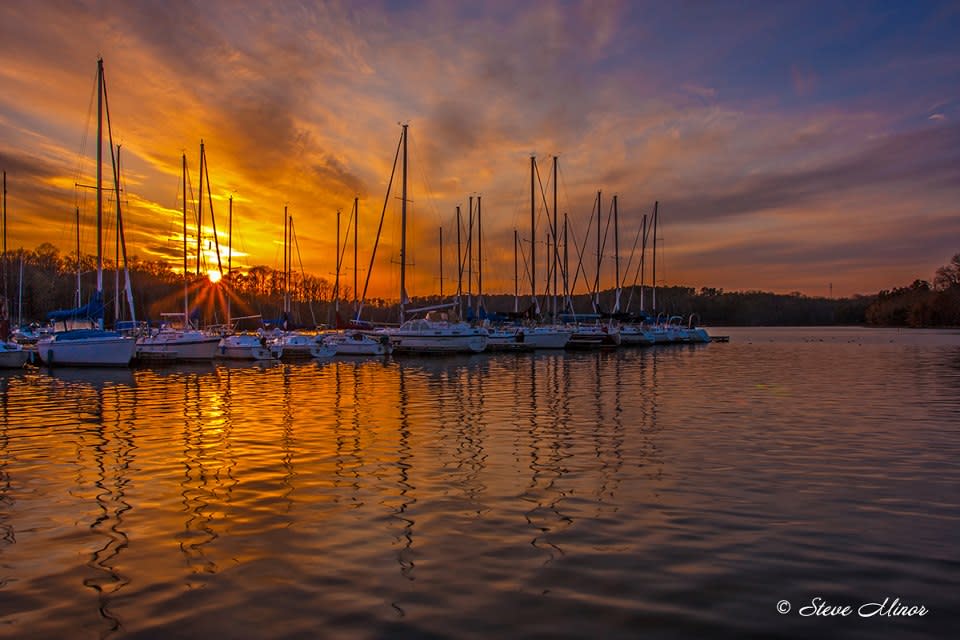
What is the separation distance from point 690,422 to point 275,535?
13.5 m

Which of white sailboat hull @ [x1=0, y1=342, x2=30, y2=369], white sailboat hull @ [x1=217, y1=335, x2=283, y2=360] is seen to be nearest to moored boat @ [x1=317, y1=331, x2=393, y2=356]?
white sailboat hull @ [x1=217, y1=335, x2=283, y2=360]

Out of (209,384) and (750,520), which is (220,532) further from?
(209,384)

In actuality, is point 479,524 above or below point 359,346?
below

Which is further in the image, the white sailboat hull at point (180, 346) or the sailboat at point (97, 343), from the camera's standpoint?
the white sailboat hull at point (180, 346)

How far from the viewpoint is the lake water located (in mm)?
6223

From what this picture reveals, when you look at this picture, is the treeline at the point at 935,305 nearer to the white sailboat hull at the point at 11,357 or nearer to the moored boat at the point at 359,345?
the moored boat at the point at 359,345

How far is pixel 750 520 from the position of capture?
→ 9.21 m

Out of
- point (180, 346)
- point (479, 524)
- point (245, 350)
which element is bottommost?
point (479, 524)

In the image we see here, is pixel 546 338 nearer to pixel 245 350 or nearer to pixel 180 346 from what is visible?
pixel 245 350

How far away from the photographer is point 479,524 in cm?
902

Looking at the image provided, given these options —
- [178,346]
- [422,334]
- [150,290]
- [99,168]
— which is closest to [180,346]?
[178,346]

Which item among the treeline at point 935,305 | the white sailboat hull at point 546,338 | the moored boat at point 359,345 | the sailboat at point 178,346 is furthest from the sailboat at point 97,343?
the treeline at point 935,305

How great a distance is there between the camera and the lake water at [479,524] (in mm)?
6223

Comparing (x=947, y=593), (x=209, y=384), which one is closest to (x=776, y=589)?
(x=947, y=593)
